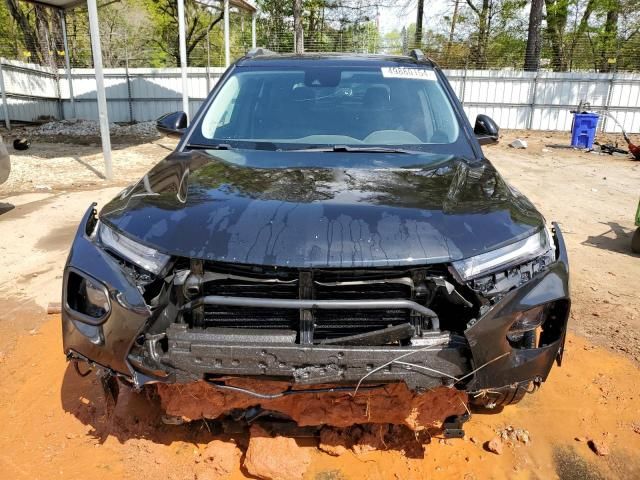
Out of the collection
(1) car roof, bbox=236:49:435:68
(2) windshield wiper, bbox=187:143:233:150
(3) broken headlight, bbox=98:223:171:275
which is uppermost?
(1) car roof, bbox=236:49:435:68

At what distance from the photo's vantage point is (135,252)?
196cm

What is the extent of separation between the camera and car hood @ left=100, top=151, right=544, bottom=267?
5.95ft

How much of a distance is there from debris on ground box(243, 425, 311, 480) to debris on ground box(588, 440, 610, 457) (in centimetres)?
139

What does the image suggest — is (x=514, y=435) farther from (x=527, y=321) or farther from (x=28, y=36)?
(x=28, y=36)

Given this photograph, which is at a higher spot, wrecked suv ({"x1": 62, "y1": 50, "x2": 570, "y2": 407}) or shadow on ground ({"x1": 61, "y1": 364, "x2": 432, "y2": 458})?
wrecked suv ({"x1": 62, "y1": 50, "x2": 570, "y2": 407})

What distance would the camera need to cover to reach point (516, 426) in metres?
2.63

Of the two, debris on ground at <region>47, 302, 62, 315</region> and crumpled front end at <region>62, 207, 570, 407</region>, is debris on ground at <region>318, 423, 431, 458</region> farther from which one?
debris on ground at <region>47, 302, 62, 315</region>

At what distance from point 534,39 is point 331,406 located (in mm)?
21102

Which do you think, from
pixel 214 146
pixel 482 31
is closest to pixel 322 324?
pixel 214 146

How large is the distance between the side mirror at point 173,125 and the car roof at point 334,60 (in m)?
0.57

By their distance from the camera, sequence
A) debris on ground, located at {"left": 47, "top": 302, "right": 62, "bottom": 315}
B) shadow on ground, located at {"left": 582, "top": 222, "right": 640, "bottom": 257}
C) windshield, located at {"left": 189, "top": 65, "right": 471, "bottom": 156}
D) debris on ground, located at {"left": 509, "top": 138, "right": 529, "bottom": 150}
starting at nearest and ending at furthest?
windshield, located at {"left": 189, "top": 65, "right": 471, "bottom": 156}, debris on ground, located at {"left": 47, "top": 302, "right": 62, "bottom": 315}, shadow on ground, located at {"left": 582, "top": 222, "right": 640, "bottom": 257}, debris on ground, located at {"left": 509, "top": 138, "right": 529, "bottom": 150}

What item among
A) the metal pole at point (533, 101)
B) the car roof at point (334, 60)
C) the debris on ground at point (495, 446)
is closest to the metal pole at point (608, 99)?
the metal pole at point (533, 101)

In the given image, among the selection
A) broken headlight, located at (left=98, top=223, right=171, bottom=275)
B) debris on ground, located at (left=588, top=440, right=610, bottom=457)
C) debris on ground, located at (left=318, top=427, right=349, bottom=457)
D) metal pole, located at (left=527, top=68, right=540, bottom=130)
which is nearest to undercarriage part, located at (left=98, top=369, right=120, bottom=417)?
broken headlight, located at (left=98, top=223, right=171, bottom=275)

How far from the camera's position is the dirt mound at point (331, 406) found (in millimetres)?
2143
